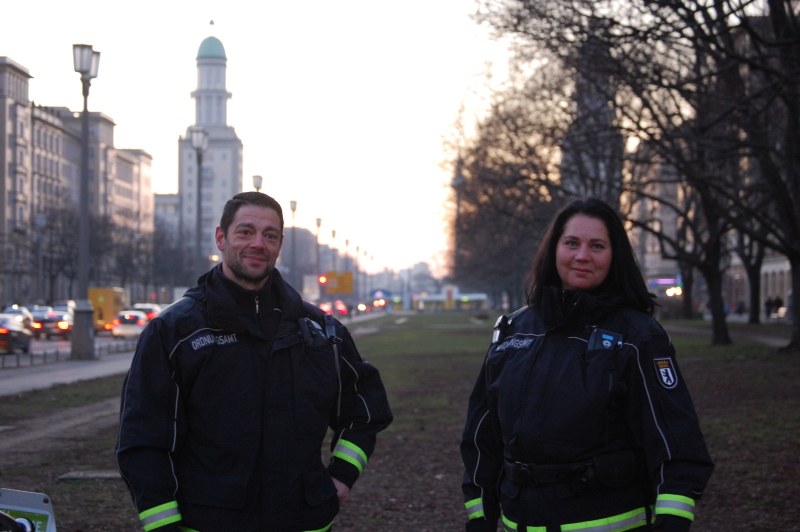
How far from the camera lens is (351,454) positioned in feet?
13.4

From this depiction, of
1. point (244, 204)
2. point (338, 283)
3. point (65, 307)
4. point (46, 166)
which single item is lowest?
point (65, 307)

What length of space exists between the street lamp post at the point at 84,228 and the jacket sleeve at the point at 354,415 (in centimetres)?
2365

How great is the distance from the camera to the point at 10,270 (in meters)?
91.1

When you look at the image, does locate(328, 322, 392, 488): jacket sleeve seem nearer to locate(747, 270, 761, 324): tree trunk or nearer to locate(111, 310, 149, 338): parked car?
locate(111, 310, 149, 338): parked car

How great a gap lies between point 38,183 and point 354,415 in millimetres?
115479

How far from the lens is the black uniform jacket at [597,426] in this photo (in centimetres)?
350

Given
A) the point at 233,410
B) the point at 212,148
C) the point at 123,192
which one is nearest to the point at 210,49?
the point at 212,148

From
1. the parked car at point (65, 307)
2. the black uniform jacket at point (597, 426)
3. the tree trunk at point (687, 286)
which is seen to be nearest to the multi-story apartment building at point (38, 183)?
the parked car at point (65, 307)

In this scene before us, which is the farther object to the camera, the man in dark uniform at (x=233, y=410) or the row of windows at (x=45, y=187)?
the row of windows at (x=45, y=187)

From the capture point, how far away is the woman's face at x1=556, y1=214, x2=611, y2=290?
12.8ft

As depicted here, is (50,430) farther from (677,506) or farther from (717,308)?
(717,308)

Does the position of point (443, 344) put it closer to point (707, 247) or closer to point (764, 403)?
point (707, 247)

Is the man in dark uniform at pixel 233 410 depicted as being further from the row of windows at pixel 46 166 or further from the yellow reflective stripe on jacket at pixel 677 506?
the row of windows at pixel 46 166

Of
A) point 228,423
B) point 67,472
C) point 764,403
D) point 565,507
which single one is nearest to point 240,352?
point 228,423
